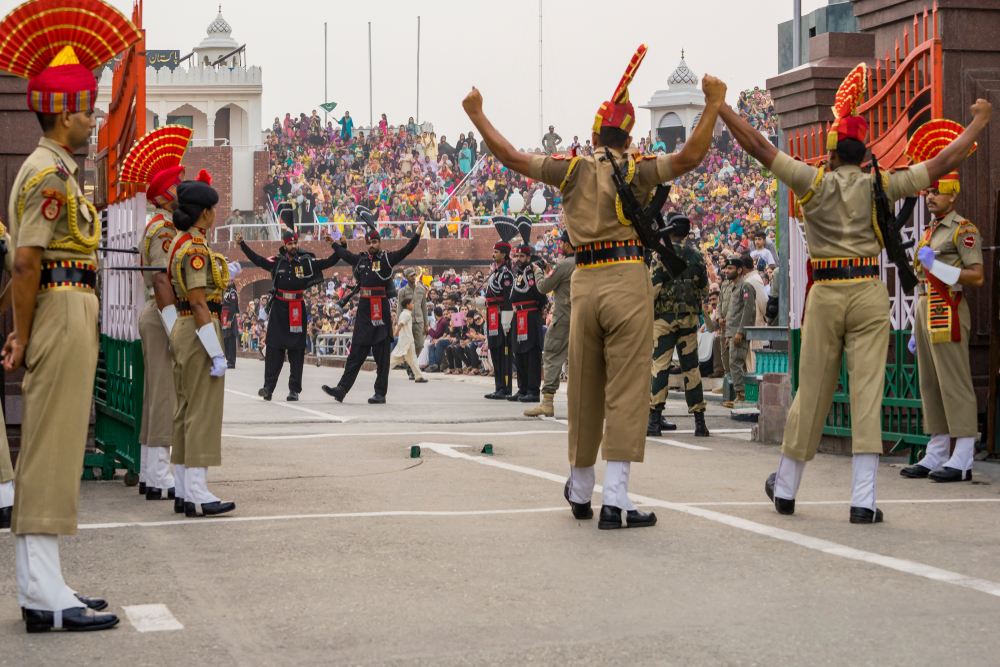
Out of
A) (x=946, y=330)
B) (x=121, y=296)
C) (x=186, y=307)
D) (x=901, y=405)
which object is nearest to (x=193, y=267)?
(x=186, y=307)

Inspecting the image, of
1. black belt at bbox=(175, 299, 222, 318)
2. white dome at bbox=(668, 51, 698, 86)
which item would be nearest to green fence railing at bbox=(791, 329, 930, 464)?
black belt at bbox=(175, 299, 222, 318)

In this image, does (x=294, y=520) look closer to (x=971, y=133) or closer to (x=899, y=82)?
(x=971, y=133)

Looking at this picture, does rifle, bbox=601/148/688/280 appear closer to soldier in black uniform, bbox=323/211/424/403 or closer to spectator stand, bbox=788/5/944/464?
spectator stand, bbox=788/5/944/464

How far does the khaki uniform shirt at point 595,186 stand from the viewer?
20.9 feet

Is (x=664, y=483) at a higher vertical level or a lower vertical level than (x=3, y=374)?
lower

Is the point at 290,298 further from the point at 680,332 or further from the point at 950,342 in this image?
the point at 950,342

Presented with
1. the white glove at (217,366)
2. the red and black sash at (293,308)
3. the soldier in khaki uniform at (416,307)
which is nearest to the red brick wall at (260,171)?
the soldier in khaki uniform at (416,307)

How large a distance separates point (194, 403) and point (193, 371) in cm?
17

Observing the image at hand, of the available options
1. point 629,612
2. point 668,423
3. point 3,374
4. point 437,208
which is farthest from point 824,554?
point 437,208

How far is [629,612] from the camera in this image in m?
4.50

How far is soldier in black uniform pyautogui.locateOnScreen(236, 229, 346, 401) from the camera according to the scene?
1614cm

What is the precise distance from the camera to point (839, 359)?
21.9ft

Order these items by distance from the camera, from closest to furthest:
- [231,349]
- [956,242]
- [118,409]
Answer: [956,242] < [118,409] < [231,349]

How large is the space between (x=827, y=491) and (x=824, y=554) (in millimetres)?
2189
